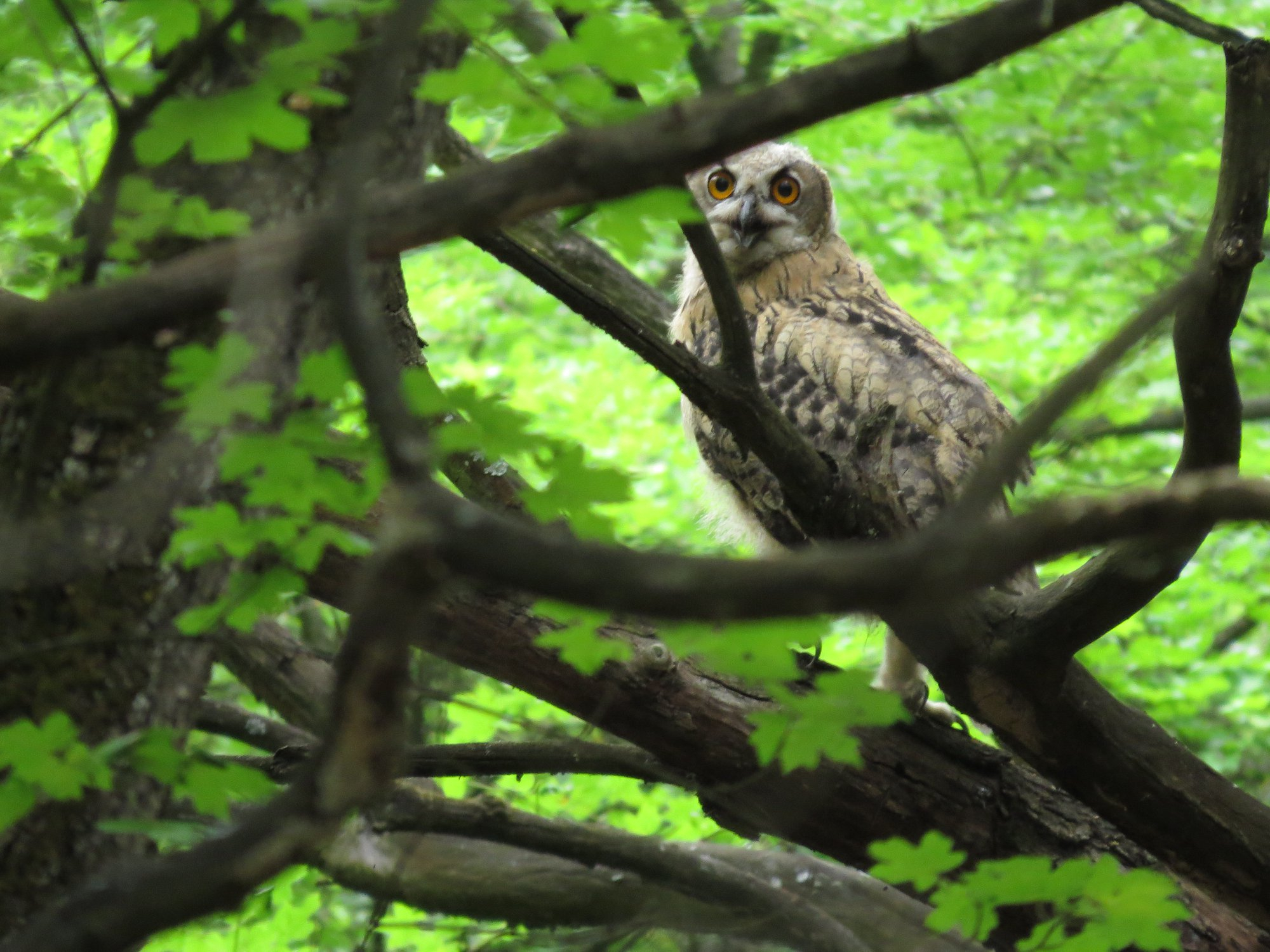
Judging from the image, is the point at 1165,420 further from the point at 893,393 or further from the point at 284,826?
the point at 284,826

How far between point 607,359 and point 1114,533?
6633 millimetres

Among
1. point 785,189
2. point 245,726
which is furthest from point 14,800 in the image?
point 785,189

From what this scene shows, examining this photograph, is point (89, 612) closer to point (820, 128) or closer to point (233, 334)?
point (233, 334)

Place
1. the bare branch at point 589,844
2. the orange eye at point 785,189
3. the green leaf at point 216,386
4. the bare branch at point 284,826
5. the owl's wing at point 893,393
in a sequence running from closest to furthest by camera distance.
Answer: the bare branch at point 284,826 → the green leaf at point 216,386 → the bare branch at point 589,844 → the owl's wing at point 893,393 → the orange eye at point 785,189

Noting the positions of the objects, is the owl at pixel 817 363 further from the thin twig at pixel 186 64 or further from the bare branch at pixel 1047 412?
the thin twig at pixel 186 64

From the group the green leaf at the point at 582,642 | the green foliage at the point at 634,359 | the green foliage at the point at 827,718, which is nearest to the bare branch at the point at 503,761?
the green foliage at the point at 634,359

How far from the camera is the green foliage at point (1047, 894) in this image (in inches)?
90.7

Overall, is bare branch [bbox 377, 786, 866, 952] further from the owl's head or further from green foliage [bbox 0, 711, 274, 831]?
the owl's head

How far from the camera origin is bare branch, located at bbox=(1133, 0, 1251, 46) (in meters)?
2.41

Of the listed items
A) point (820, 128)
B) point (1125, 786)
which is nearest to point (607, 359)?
point (820, 128)

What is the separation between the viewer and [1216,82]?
611 centimetres

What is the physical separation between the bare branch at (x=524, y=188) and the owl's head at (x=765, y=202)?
139 inches

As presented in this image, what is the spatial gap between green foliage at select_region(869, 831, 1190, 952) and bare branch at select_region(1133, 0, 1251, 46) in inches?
66.2

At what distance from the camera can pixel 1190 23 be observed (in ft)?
8.02
